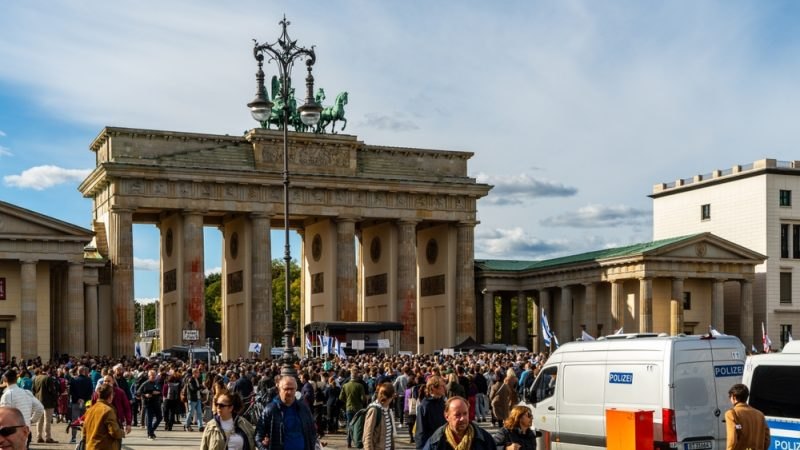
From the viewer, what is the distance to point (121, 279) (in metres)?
69.8

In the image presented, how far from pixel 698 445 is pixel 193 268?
56.6 m

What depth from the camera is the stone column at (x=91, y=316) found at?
223 ft

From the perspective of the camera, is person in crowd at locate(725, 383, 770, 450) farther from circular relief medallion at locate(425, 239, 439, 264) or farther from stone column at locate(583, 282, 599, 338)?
circular relief medallion at locate(425, 239, 439, 264)

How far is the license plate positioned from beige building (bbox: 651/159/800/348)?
211ft

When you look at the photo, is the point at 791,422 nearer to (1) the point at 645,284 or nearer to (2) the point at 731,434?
(2) the point at 731,434

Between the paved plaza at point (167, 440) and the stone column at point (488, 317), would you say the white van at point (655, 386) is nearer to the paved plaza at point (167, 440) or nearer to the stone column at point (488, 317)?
the paved plaza at point (167, 440)

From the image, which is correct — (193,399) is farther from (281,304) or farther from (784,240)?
(281,304)

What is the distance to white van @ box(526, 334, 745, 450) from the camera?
60.0 ft

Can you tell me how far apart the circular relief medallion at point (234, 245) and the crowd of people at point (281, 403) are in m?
35.6

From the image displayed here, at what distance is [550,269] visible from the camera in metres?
83.2

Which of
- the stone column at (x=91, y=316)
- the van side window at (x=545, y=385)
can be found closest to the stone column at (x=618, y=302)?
the stone column at (x=91, y=316)

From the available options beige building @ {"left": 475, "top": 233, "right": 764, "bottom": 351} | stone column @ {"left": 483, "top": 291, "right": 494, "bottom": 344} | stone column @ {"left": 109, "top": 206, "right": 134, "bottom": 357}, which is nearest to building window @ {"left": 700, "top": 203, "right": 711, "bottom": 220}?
beige building @ {"left": 475, "top": 233, "right": 764, "bottom": 351}

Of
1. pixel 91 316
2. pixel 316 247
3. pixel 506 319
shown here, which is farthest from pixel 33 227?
pixel 506 319

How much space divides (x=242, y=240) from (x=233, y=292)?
3.95m
